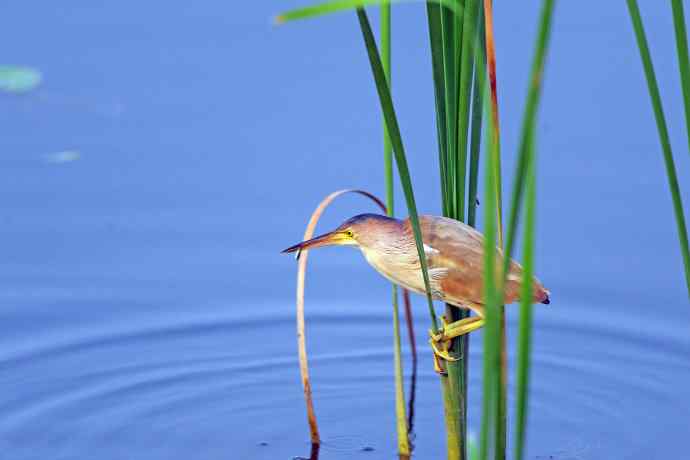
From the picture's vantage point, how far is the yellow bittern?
2.73m

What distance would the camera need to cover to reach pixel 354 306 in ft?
14.7

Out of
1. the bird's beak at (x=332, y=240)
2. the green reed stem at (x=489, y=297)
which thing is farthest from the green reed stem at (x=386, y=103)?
the bird's beak at (x=332, y=240)

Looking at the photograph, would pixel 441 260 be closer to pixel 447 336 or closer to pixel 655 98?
pixel 447 336

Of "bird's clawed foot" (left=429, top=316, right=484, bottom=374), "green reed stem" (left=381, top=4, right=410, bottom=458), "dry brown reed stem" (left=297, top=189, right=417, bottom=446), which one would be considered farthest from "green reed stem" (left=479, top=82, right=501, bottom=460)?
"dry brown reed stem" (left=297, top=189, right=417, bottom=446)

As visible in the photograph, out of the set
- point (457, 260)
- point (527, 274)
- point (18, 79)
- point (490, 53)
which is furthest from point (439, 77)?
point (18, 79)

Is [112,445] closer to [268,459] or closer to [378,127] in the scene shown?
[268,459]

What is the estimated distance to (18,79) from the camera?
Result: 5.68m

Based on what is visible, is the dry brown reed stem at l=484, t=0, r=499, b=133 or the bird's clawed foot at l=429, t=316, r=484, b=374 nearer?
the dry brown reed stem at l=484, t=0, r=499, b=133

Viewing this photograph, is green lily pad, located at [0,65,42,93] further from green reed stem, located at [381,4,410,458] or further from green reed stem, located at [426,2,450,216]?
green reed stem, located at [426,2,450,216]

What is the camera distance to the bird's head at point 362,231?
2.89 metres

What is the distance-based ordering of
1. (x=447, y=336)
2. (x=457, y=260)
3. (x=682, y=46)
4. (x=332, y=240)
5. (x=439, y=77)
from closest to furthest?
(x=682, y=46) → (x=439, y=77) → (x=447, y=336) → (x=457, y=260) → (x=332, y=240)

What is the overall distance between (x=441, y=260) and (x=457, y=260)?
0.16 ft

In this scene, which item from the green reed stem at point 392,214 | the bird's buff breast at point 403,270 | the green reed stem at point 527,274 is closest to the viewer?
the green reed stem at point 527,274

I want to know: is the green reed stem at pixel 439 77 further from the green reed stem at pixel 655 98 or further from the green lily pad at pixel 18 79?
the green lily pad at pixel 18 79
